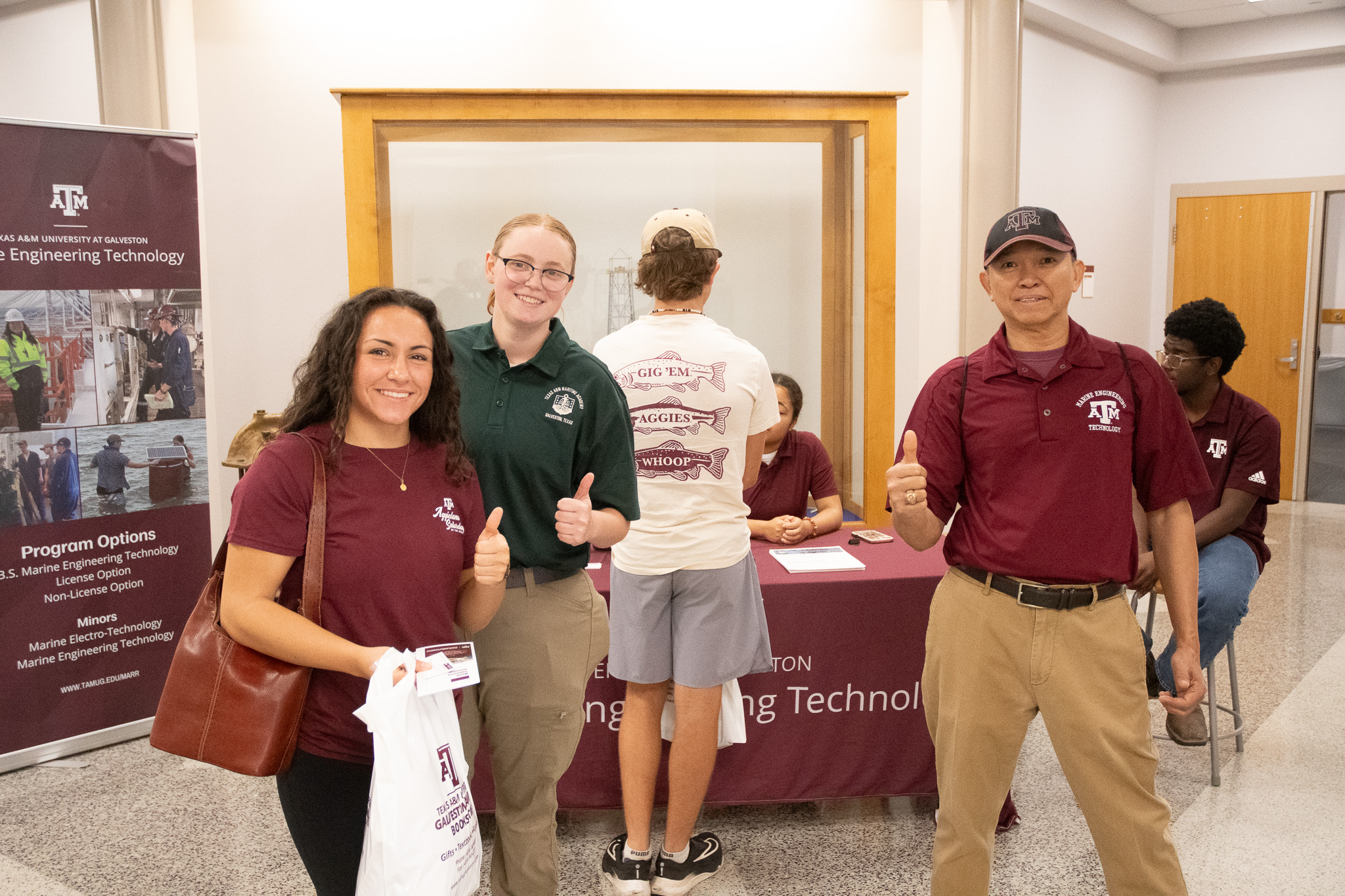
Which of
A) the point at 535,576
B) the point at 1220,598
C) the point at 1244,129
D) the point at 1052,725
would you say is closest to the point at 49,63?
the point at 535,576

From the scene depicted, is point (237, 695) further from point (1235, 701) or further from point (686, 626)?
point (1235, 701)

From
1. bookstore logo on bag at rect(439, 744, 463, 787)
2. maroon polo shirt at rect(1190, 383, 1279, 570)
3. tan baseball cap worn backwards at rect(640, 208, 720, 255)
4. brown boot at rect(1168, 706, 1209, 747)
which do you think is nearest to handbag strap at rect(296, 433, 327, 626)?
bookstore logo on bag at rect(439, 744, 463, 787)

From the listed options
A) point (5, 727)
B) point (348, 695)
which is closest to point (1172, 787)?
point (348, 695)

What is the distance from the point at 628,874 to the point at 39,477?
2310mm

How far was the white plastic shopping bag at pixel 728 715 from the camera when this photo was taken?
249 cm

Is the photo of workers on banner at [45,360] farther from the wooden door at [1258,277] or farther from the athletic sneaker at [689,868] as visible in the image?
the wooden door at [1258,277]

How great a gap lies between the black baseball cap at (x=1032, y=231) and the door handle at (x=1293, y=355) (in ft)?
22.5

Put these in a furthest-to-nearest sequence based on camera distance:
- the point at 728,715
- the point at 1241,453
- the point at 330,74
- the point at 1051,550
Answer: the point at 330,74 < the point at 1241,453 < the point at 728,715 < the point at 1051,550

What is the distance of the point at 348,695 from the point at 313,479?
0.34 meters

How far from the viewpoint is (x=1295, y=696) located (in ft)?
12.2

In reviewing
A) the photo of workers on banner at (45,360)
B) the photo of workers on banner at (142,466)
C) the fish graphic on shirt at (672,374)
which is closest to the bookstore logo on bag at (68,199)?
the photo of workers on banner at (45,360)

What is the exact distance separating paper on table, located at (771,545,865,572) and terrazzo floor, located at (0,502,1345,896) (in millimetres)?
752

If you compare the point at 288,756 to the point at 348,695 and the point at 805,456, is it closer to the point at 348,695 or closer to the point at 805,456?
the point at 348,695

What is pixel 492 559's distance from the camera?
1.52 meters
